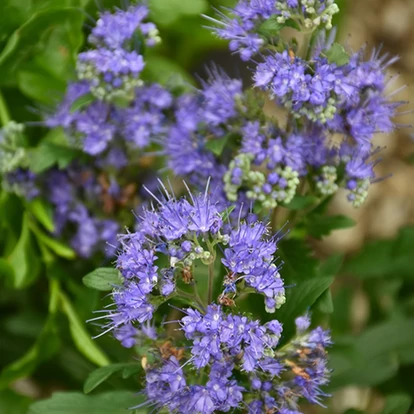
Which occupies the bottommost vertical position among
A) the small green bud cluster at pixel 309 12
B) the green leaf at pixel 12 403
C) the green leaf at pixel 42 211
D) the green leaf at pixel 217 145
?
the green leaf at pixel 12 403

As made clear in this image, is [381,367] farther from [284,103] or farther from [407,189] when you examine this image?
[407,189]

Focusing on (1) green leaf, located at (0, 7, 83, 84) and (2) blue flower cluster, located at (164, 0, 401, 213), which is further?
(1) green leaf, located at (0, 7, 83, 84)

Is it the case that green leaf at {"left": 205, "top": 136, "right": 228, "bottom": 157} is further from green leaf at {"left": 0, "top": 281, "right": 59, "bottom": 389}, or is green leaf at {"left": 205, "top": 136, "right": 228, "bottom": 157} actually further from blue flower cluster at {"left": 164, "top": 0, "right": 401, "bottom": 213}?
green leaf at {"left": 0, "top": 281, "right": 59, "bottom": 389}

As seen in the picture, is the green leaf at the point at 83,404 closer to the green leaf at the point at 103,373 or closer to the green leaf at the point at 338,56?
the green leaf at the point at 103,373

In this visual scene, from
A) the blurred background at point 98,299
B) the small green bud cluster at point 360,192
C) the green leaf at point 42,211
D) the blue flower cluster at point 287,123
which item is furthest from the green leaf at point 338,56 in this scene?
the green leaf at point 42,211

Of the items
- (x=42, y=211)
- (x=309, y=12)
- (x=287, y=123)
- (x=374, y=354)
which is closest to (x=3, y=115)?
(x=42, y=211)

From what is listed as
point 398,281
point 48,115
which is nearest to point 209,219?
point 48,115

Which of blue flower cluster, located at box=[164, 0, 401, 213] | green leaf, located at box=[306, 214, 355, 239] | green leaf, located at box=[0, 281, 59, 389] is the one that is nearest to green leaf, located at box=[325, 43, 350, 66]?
blue flower cluster, located at box=[164, 0, 401, 213]
